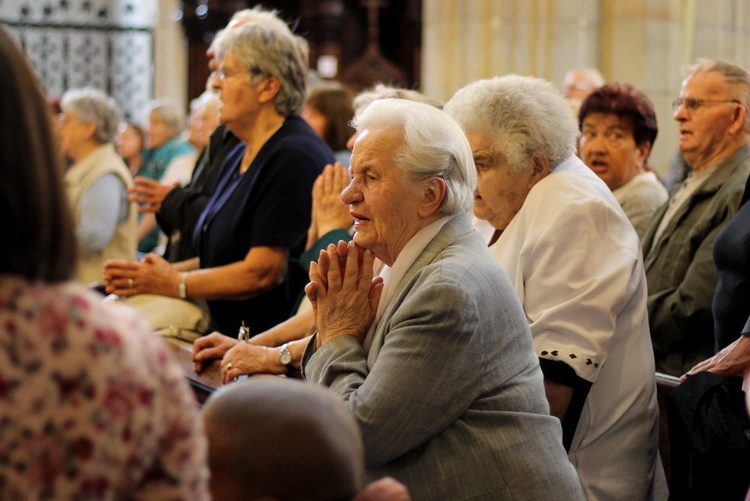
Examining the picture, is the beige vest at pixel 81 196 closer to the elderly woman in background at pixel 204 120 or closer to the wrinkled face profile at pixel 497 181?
the elderly woman in background at pixel 204 120

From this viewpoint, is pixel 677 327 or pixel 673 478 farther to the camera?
pixel 677 327

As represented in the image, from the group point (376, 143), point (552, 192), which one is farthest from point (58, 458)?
point (552, 192)

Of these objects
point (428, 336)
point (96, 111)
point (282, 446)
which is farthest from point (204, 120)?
point (282, 446)

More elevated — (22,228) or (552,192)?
(22,228)

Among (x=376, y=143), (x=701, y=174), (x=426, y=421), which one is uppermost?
(x=376, y=143)

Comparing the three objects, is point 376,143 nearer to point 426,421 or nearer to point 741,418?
point 426,421

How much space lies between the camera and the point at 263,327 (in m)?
3.96

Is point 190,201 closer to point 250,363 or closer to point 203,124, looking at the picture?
point 250,363

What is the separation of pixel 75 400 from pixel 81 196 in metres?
4.76

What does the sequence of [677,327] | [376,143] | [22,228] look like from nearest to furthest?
[22,228] < [376,143] < [677,327]

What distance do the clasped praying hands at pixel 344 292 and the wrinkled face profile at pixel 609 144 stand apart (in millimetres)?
2196

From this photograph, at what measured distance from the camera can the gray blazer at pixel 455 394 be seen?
2172 mm

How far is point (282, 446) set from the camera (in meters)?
1.41

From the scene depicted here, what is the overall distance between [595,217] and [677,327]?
1015 millimetres
